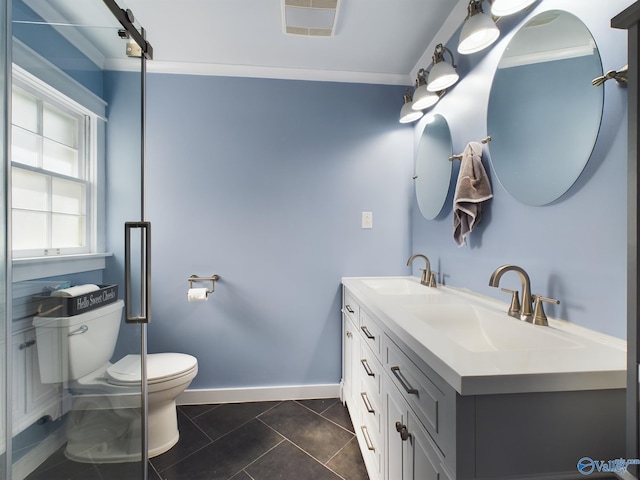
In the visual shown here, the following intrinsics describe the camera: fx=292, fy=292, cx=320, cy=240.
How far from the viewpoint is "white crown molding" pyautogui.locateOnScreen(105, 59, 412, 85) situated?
2010mm

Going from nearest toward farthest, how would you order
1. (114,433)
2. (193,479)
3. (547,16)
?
(547,16) < (114,433) < (193,479)

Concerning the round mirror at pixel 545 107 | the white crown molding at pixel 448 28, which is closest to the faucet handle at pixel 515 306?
the round mirror at pixel 545 107

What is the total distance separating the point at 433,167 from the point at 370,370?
4.13 feet

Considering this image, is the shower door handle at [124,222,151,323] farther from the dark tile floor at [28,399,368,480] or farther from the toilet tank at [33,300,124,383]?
the dark tile floor at [28,399,368,480]

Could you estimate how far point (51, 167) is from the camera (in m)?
0.88

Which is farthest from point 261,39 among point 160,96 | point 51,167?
point 51,167

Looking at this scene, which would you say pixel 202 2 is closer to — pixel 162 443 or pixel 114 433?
pixel 114 433

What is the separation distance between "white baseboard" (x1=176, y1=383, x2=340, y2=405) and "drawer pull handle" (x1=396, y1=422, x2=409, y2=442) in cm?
127

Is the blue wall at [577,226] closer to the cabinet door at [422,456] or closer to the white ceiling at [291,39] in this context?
the white ceiling at [291,39]

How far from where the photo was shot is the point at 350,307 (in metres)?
1.87

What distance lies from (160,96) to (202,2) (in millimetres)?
747

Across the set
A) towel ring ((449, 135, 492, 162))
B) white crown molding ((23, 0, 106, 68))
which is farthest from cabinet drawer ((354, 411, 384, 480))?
white crown molding ((23, 0, 106, 68))

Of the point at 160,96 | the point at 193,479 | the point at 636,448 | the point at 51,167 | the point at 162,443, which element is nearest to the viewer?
the point at 636,448

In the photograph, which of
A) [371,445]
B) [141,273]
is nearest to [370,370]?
[371,445]
